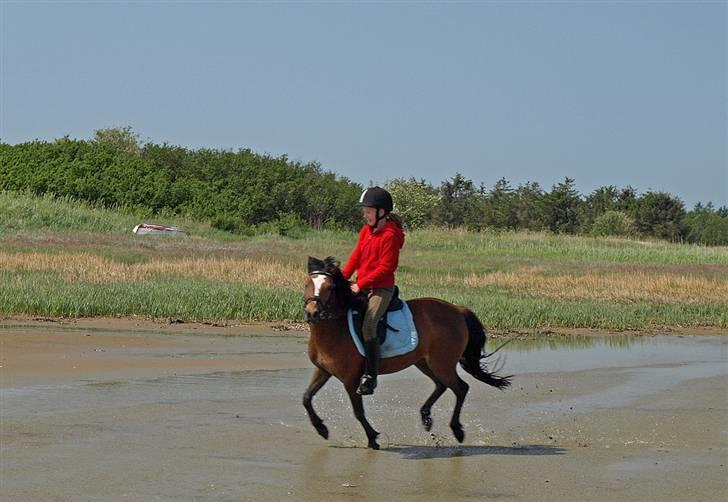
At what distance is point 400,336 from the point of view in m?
9.80

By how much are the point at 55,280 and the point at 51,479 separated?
16695 mm

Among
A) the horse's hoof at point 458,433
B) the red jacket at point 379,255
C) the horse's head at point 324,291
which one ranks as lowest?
the horse's hoof at point 458,433

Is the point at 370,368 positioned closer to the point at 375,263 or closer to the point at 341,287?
the point at 341,287

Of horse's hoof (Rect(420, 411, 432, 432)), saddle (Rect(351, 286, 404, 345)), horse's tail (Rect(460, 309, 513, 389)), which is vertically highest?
saddle (Rect(351, 286, 404, 345))

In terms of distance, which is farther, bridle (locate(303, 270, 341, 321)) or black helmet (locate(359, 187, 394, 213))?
black helmet (locate(359, 187, 394, 213))

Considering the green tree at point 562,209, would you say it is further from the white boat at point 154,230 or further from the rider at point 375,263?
the rider at point 375,263

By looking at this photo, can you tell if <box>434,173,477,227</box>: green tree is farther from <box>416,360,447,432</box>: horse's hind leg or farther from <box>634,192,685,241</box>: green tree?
<box>416,360,447,432</box>: horse's hind leg

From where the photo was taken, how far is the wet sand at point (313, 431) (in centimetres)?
789

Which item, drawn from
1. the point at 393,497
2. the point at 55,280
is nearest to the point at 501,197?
the point at 55,280

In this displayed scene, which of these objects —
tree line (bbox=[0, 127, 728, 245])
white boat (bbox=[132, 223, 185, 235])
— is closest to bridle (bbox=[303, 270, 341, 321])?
white boat (bbox=[132, 223, 185, 235])

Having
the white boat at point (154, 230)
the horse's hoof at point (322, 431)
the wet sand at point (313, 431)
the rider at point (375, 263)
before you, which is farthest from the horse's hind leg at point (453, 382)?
the white boat at point (154, 230)

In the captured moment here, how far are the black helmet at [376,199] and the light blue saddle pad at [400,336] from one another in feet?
3.10

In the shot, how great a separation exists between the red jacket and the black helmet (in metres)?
0.17

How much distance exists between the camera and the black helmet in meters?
9.45
